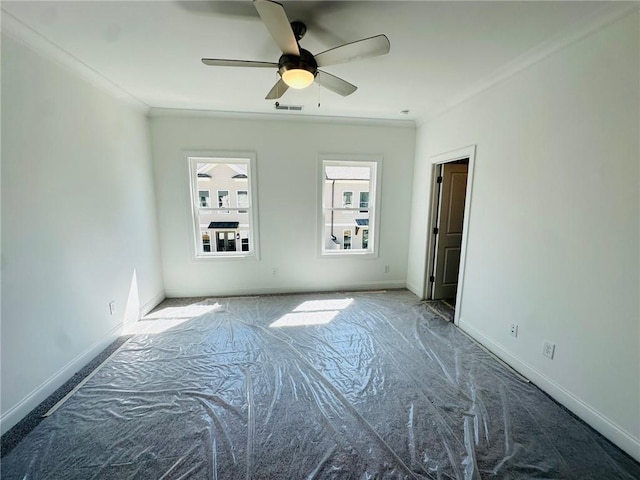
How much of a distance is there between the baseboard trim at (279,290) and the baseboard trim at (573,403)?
1769 millimetres

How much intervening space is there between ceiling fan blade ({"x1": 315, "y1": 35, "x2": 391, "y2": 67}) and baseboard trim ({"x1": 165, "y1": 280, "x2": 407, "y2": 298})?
3.10m

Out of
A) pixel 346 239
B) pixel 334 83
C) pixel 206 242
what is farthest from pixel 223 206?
pixel 334 83

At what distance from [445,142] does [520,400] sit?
107 inches

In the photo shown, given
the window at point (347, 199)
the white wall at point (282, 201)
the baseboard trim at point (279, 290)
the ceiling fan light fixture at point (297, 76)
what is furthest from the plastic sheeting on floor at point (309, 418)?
the ceiling fan light fixture at point (297, 76)

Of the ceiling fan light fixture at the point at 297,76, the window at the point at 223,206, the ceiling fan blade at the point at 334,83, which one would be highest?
the ceiling fan blade at the point at 334,83

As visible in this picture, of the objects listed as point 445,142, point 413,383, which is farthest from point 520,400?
point 445,142

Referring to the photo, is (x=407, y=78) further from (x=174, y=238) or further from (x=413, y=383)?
(x=174, y=238)

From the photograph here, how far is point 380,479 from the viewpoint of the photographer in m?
1.46

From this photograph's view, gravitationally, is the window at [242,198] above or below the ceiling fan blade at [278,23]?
below

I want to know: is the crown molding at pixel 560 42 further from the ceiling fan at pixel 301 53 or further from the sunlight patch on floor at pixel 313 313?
the sunlight patch on floor at pixel 313 313

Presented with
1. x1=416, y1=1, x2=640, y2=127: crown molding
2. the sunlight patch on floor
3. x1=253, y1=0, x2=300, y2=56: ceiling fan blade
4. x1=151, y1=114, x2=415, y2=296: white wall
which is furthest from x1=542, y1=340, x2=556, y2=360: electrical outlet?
x1=253, y1=0, x2=300, y2=56: ceiling fan blade

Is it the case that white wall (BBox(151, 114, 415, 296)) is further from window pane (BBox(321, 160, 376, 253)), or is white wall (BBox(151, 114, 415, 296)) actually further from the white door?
the white door

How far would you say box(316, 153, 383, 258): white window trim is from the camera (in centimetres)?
393

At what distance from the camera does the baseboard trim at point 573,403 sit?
1.62 metres
